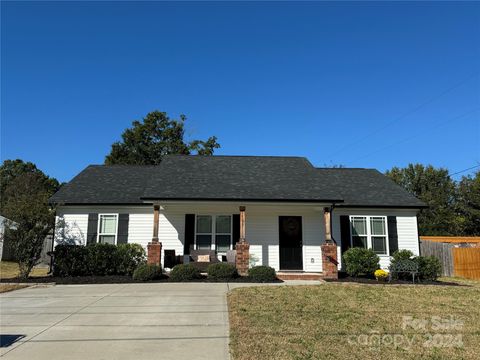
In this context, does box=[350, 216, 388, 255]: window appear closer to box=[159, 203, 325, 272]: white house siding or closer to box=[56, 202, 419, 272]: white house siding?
box=[56, 202, 419, 272]: white house siding

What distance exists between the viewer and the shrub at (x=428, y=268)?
13.7 m

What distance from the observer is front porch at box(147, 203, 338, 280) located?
15922 millimetres

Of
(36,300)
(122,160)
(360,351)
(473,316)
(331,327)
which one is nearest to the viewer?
(360,351)

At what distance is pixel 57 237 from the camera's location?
1608cm

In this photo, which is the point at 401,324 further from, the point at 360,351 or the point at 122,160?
the point at 122,160

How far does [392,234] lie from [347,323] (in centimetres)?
1047

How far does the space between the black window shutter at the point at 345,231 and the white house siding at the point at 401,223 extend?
0.14m

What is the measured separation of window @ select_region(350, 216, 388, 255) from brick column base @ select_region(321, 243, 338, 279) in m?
2.60

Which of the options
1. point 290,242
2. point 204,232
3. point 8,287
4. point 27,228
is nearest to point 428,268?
point 290,242

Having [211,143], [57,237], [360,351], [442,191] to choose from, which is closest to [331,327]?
[360,351]

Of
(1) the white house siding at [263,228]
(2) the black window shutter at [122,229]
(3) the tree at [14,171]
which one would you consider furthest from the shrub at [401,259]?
(3) the tree at [14,171]

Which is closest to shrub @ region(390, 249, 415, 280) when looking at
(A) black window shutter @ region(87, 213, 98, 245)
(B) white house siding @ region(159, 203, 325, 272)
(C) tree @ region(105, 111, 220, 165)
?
(B) white house siding @ region(159, 203, 325, 272)

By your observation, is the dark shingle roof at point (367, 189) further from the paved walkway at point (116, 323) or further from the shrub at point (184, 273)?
the paved walkway at point (116, 323)

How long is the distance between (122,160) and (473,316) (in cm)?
3355
